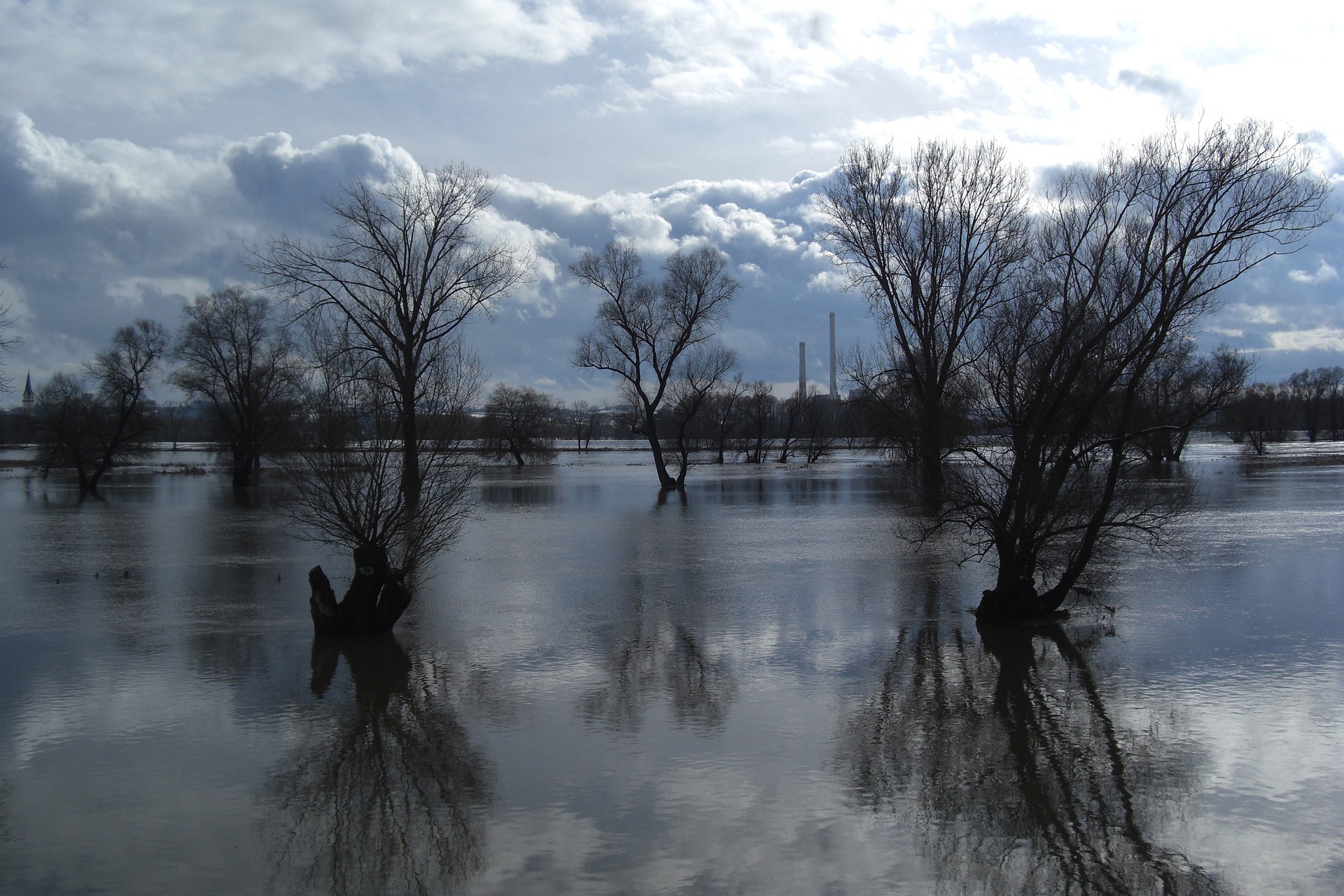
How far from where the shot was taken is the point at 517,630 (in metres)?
12.1

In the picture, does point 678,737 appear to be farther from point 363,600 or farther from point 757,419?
point 757,419

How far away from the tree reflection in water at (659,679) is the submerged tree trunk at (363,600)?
9.09 ft

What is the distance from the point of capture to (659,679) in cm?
982

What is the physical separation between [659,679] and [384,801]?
11.7ft

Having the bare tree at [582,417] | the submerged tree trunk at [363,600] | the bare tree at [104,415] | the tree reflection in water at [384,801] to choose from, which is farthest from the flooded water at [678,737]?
the bare tree at [582,417]

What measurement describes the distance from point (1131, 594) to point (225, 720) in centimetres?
1193

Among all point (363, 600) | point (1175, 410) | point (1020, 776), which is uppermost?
point (1175, 410)

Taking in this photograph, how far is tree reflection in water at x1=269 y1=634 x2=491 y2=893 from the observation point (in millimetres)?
5723

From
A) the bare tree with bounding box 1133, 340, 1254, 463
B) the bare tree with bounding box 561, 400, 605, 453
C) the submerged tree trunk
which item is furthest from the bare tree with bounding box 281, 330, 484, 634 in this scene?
the bare tree with bounding box 561, 400, 605, 453

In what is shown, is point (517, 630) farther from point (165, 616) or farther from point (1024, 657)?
point (1024, 657)

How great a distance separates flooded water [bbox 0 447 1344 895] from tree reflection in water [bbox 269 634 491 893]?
0.03m

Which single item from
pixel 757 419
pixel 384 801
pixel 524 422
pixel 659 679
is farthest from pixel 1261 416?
pixel 384 801

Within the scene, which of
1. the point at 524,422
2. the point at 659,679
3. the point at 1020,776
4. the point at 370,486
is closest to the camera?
the point at 1020,776

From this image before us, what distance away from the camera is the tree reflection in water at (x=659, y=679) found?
8.59m
